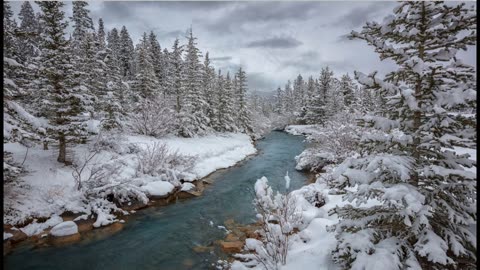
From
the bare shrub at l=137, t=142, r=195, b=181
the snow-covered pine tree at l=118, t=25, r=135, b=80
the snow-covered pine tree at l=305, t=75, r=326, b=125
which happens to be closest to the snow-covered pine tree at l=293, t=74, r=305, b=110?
the snow-covered pine tree at l=305, t=75, r=326, b=125

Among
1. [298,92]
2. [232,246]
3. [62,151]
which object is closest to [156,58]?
[62,151]

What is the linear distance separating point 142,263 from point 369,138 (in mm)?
8578

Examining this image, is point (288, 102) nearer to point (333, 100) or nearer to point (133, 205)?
point (333, 100)

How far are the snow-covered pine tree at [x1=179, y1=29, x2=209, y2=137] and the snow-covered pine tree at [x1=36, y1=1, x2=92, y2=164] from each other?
54.7 feet

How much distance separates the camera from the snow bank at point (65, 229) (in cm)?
1133

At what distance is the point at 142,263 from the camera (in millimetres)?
9891

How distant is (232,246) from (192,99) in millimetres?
27418

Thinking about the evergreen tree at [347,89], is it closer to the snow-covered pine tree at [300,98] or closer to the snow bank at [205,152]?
the snow-covered pine tree at [300,98]

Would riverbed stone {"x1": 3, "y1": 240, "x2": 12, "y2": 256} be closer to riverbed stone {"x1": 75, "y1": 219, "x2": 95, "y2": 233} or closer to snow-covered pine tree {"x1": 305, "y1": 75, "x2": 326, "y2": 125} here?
riverbed stone {"x1": 75, "y1": 219, "x2": 95, "y2": 233}

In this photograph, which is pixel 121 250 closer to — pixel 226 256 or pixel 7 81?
pixel 226 256

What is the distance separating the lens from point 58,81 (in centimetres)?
1592

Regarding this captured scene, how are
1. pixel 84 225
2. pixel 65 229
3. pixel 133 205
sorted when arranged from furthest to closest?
pixel 133 205, pixel 84 225, pixel 65 229

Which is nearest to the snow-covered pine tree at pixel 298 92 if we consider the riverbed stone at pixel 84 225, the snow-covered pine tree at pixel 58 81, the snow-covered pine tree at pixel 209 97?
the snow-covered pine tree at pixel 209 97

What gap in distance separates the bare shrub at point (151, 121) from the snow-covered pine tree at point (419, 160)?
81.4 ft
